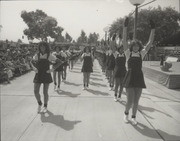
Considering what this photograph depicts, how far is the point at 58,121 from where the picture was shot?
14.6 feet

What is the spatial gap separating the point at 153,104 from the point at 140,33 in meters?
33.1

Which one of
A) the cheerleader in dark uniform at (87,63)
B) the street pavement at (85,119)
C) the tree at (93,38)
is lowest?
the street pavement at (85,119)

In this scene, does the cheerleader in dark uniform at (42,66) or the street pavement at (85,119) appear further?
the cheerleader in dark uniform at (42,66)

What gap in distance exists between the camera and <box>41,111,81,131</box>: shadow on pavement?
4188 millimetres

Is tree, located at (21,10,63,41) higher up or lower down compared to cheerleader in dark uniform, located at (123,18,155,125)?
higher up

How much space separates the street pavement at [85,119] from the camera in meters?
3.80

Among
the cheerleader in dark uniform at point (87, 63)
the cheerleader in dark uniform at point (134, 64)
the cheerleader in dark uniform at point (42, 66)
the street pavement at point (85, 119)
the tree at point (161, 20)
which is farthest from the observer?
the tree at point (161, 20)

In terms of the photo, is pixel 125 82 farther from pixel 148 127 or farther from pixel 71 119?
pixel 71 119

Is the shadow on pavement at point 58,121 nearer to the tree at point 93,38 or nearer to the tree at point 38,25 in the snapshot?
the tree at point 93,38

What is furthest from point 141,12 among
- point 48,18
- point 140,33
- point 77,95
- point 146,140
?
point 48,18

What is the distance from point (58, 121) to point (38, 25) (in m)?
76.5

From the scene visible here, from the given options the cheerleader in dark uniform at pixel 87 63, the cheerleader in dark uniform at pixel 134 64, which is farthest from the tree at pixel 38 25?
the cheerleader in dark uniform at pixel 134 64

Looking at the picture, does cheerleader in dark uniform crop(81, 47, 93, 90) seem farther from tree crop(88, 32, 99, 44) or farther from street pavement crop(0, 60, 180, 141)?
tree crop(88, 32, 99, 44)

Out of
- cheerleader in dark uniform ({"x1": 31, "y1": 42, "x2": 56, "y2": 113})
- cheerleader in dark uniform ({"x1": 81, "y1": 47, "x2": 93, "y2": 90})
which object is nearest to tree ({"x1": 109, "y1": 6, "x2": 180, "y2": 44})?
cheerleader in dark uniform ({"x1": 81, "y1": 47, "x2": 93, "y2": 90})
